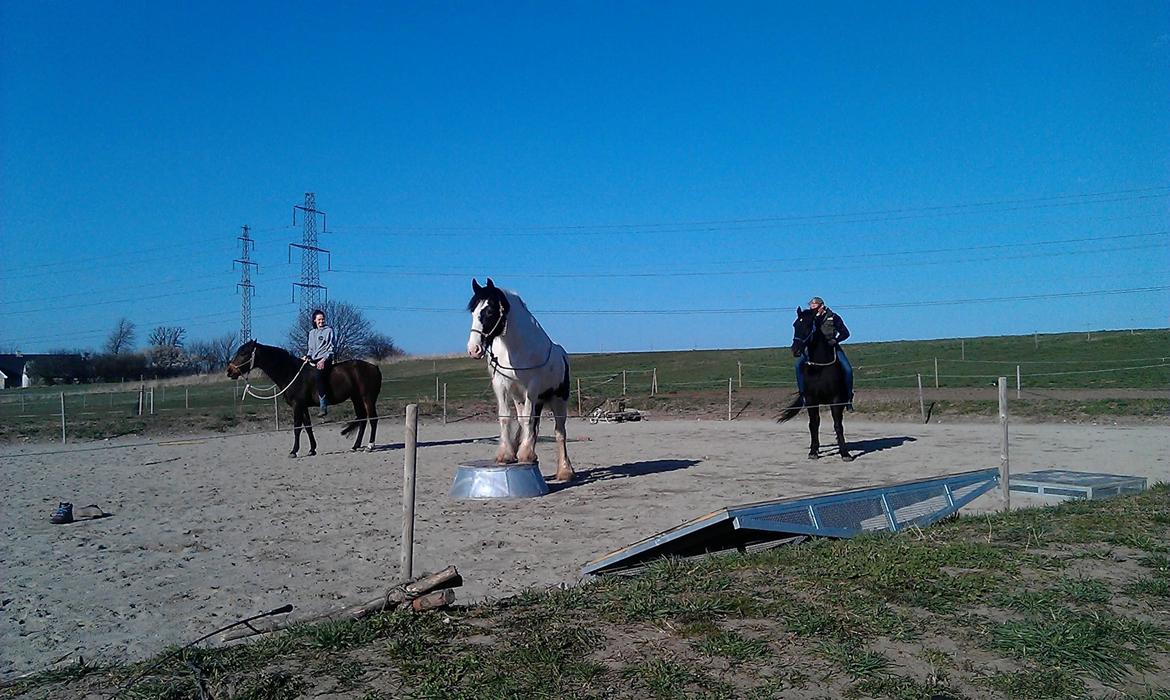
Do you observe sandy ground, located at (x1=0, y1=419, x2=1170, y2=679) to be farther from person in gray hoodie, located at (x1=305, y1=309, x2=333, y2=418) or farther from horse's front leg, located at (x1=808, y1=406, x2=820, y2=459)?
person in gray hoodie, located at (x1=305, y1=309, x2=333, y2=418)

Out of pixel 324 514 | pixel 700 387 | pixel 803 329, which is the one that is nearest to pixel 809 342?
pixel 803 329

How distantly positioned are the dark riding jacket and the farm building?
45.6m

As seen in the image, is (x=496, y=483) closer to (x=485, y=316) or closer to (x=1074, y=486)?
(x=485, y=316)

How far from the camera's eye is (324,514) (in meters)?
8.52

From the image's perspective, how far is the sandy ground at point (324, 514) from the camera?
536 centimetres

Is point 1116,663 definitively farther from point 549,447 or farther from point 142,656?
point 549,447

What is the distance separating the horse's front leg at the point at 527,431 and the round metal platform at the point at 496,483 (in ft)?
1.17

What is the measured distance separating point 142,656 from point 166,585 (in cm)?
161

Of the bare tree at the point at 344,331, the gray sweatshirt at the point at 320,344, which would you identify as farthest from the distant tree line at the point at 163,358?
the gray sweatshirt at the point at 320,344

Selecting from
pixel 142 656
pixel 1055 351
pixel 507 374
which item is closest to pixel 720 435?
pixel 507 374

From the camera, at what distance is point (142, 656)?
4352mm

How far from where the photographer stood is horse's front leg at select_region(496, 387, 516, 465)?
994 centimetres

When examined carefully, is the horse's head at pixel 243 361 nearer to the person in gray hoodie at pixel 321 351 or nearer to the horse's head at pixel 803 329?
the person in gray hoodie at pixel 321 351

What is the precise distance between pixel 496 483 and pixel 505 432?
883 mm
